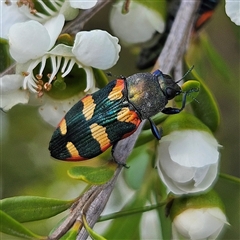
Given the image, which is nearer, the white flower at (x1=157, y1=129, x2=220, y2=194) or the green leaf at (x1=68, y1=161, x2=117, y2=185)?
the green leaf at (x1=68, y1=161, x2=117, y2=185)

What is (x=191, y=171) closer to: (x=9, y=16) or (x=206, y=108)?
(x=206, y=108)

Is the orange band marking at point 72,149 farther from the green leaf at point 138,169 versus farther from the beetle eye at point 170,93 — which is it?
the green leaf at point 138,169

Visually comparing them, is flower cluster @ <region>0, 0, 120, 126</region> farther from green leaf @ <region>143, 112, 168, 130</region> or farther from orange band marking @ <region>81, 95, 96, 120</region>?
green leaf @ <region>143, 112, 168, 130</region>

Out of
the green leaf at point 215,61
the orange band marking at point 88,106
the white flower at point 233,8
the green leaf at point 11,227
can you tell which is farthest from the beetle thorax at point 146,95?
the green leaf at point 215,61

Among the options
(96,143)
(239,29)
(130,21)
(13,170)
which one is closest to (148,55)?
(130,21)

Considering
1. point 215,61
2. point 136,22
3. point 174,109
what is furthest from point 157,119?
point 215,61

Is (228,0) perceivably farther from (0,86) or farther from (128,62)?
(128,62)

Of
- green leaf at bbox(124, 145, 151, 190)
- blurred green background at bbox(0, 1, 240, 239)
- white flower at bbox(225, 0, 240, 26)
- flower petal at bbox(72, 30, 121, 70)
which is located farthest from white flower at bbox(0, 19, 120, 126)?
blurred green background at bbox(0, 1, 240, 239)
